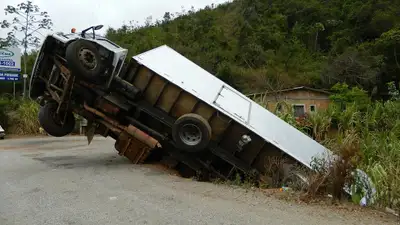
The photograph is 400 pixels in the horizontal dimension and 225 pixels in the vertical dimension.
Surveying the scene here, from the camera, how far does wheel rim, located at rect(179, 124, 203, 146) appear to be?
8148mm

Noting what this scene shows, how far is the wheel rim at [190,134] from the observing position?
815 cm

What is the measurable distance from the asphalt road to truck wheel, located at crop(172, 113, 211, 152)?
0.74 metres

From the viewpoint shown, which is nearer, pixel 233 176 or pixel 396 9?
pixel 233 176

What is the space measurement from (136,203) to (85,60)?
4.04 meters

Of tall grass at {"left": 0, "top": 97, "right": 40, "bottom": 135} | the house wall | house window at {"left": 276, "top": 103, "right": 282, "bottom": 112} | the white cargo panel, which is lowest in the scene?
tall grass at {"left": 0, "top": 97, "right": 40, "bottom": 135}

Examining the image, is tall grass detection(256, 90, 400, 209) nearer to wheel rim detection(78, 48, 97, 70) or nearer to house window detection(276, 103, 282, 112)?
house window detection(276, 103, 282, 112)

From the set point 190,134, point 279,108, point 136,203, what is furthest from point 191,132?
point 279,108

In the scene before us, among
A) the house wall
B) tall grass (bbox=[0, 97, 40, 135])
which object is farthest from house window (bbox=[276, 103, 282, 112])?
tall grass (bbox=[0, 97, 40, 135])

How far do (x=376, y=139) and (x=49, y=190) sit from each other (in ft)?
21.9

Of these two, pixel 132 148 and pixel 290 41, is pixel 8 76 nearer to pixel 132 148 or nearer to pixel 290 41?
pixel 132 148

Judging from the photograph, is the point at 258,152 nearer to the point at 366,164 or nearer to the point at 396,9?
the point at 366,164

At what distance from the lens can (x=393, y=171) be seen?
6.30 meters

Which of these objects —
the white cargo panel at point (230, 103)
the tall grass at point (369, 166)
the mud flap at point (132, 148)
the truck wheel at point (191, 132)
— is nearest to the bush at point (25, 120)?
the mud flap at point (132, 148)

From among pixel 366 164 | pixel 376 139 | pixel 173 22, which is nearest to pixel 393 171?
pixel 366 164
